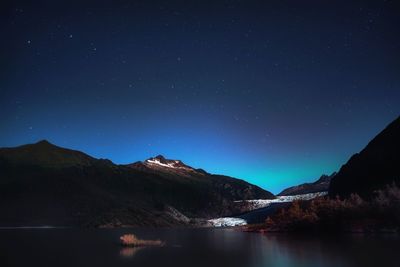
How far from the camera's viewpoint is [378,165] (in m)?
177

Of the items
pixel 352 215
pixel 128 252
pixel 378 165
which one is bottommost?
pixel 128 252

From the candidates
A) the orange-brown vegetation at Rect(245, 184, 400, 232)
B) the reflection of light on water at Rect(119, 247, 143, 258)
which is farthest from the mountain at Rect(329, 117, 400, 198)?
the reflection of light on water at Rect(119, 247, 143, 258)

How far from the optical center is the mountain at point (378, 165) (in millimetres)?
160600

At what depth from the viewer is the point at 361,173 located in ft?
623

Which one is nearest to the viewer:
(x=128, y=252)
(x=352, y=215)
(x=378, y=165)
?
(x=128, y=252)

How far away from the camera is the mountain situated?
160600 mm

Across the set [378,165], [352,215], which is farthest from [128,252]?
[378,165]

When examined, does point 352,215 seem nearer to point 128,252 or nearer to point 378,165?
point 378,165

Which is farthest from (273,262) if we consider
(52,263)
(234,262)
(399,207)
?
(399,207)

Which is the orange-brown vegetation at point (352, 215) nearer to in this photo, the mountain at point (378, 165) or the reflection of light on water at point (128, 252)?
the mountain at point (378, 165)

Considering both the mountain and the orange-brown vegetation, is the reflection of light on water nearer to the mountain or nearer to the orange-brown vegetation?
the orange-brown vegetation

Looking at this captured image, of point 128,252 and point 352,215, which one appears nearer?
point 128,252

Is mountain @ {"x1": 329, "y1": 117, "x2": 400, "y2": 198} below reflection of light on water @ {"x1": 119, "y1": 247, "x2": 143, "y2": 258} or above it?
above

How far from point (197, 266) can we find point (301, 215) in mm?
88682
